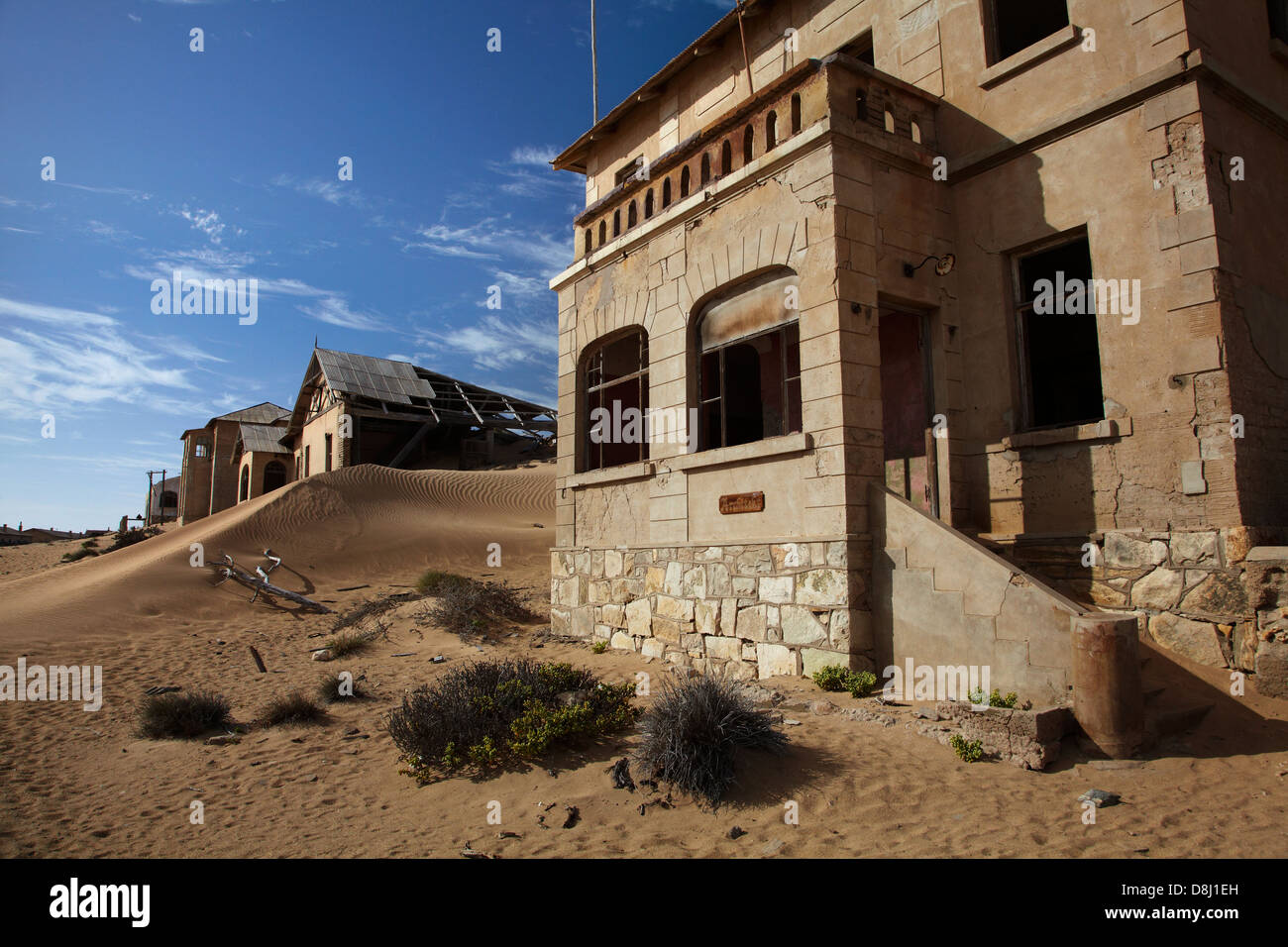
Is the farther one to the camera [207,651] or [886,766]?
[207,651]

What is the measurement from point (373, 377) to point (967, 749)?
3383cm

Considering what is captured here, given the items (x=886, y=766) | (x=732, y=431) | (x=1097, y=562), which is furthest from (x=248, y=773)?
(x=732, y=431)

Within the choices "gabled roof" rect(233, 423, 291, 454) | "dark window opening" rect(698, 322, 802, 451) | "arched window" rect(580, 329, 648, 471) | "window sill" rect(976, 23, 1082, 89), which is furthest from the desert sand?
"gabled roof" rect(233, 423, 291, 454)

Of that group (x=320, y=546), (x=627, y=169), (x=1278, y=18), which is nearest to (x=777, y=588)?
(x=1278, y=18)

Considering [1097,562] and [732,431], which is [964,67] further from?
[732,431]

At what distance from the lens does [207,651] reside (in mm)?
12883

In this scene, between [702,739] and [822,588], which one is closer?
[702,739]

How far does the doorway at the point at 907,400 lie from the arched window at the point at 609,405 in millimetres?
3592

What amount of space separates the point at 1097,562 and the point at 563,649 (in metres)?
6.95

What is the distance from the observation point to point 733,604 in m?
8.50

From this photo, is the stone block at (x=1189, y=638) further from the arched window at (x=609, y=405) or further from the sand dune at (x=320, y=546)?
the sand dune at (x=320, y=546)

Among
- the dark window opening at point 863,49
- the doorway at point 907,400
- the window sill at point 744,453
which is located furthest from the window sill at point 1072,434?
the dark window opening at point 863,49

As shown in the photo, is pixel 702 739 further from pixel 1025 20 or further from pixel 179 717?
pixel 1025 20

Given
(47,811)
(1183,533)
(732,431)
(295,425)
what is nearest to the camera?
(47,811)
